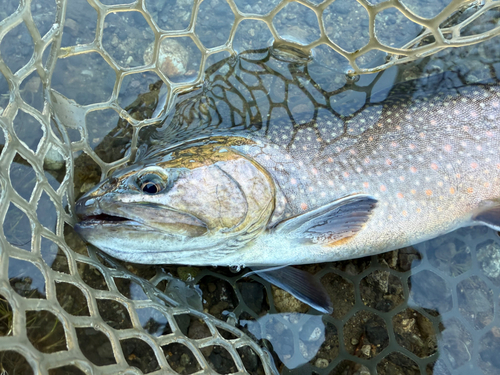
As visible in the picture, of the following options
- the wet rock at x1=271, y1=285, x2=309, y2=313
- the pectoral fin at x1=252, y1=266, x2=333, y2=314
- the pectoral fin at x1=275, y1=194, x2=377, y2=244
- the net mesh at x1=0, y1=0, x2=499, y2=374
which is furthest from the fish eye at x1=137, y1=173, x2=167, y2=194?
the wet rock at x1=271, y1=285, x2=309, y2=313

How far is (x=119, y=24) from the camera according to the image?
106 inches

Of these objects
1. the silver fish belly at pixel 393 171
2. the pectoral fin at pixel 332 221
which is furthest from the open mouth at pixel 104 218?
the pectoral fin at pixel 332 221

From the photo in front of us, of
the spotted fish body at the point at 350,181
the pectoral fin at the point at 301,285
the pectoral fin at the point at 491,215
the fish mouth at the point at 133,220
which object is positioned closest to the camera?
the fish mouth at the point at 133,220

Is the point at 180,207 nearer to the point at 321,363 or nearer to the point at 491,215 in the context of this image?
the point at 321,363

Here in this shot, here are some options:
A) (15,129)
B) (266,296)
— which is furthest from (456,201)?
(15,129)

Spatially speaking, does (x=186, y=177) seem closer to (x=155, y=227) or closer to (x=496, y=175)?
(x=155, y=227)

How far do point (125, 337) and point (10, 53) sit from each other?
1.94 m

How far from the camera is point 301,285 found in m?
2.26

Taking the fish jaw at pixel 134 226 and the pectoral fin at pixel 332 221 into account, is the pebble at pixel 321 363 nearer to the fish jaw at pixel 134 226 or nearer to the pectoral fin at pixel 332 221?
the pectoral fin at pixel 332 221

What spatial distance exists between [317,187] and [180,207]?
0.78 meters

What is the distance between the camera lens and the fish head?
185 cm

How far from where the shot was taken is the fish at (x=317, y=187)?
6.23 ft

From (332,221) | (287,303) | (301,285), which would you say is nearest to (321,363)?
(287,303)

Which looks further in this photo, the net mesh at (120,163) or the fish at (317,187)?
the fish at (317,187)
